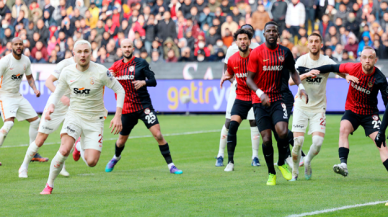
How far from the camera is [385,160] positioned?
7.93m

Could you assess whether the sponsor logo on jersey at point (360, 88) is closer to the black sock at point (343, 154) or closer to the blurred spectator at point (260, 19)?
the black sock at point (343, 154)

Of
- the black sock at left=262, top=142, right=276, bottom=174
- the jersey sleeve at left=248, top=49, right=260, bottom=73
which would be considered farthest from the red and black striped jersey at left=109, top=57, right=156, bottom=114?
the black sock at left=262, top=142, right=276, bottom=174

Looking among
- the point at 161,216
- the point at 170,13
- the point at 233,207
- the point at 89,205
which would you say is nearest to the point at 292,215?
the point at 233,207

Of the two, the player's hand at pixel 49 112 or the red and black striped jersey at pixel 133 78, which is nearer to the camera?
the player's hand at pixel 49 112

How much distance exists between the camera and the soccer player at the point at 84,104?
24.6 feet

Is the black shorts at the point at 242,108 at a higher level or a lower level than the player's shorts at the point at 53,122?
higher

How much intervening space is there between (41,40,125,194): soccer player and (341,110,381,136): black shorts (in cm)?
345

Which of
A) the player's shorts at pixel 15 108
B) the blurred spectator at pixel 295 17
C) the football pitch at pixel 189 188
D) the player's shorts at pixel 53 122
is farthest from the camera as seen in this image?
the blurred spectator at pixel 295 17

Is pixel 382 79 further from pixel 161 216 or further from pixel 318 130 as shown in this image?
pixel 161 216

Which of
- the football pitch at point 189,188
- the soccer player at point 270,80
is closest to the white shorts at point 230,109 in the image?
the football pitch at point 189,188

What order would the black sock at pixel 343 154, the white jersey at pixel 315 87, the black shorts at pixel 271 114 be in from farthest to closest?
the white jersey at pixel 315 87 → the black sock at pixel 343 154 → the black shorts at pixel 271 114

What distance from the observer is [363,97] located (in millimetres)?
8273

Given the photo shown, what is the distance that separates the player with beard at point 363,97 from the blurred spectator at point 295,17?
45.1 ft

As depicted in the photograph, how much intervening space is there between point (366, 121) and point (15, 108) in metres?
6.74
